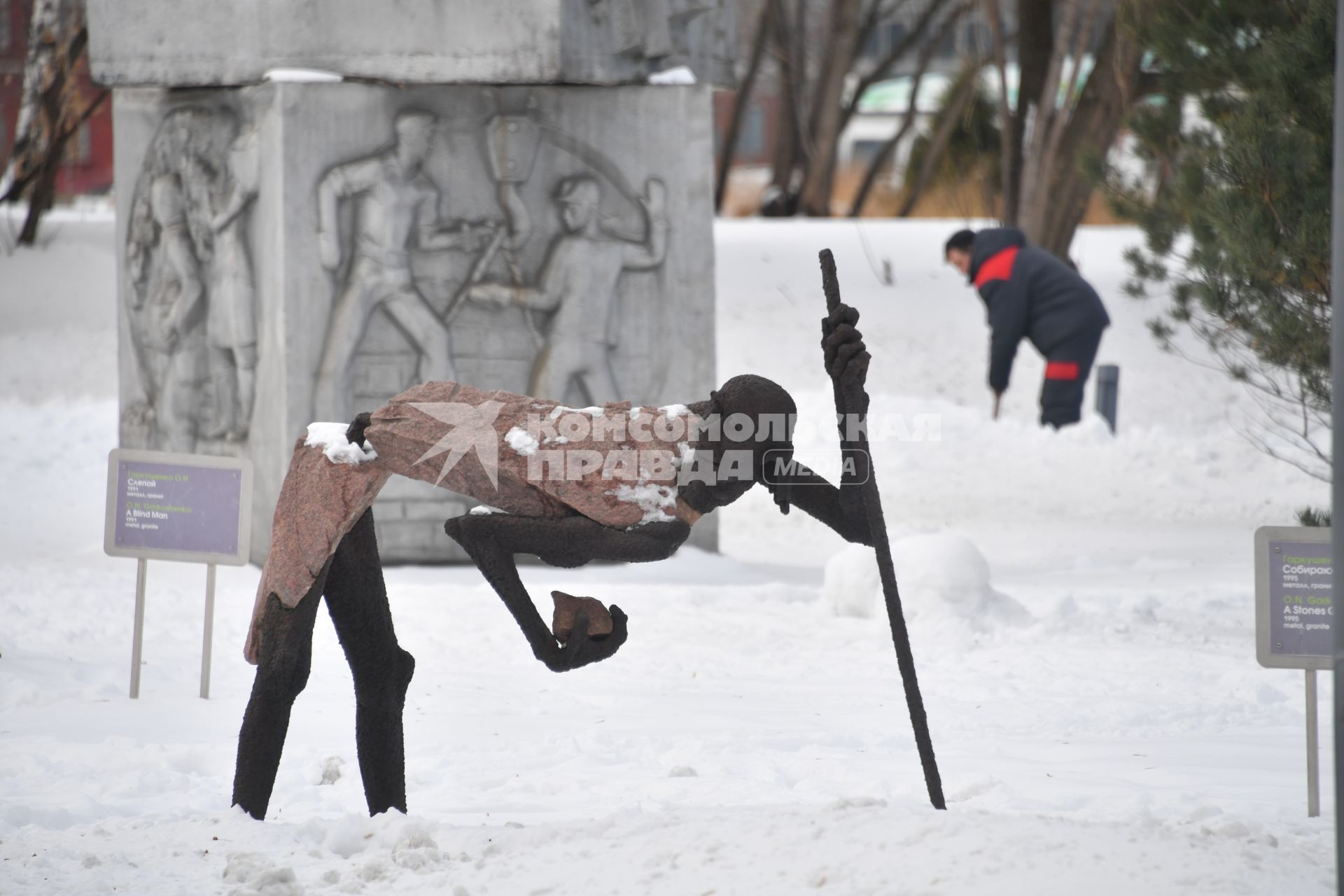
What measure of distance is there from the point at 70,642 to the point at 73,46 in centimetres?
1040

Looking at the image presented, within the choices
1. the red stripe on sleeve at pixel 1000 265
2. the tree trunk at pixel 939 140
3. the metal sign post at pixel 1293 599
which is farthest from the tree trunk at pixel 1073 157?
the metal sign post at pixel 1293 599

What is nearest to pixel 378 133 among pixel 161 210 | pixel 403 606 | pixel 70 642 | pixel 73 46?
pixel 161 210

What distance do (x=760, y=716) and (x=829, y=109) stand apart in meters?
14.8

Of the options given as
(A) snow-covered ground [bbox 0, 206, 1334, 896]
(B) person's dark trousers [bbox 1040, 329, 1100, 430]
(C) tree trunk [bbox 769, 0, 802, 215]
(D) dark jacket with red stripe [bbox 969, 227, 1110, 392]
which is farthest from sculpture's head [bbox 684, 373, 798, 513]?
(C) tree trunk [bbox 769, 0, 802, 215]

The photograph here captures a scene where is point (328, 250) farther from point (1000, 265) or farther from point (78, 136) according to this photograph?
point (78, 136)

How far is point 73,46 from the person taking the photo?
14.8 meters

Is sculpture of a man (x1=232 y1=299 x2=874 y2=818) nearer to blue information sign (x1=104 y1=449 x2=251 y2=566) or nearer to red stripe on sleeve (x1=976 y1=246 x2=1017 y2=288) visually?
blue information sign (x1=104 y1=449 x2=251 y2=566)

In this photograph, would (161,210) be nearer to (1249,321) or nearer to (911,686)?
(1249,321)

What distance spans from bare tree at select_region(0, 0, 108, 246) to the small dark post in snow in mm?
9395

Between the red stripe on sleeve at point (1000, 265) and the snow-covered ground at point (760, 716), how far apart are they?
3.95 feet

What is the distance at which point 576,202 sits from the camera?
7.82 m

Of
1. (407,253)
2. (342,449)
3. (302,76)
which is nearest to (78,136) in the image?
(302,76)

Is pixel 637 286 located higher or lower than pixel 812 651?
higher

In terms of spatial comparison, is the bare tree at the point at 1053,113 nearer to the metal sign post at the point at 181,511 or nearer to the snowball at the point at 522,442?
the metal sign post at the point at 181,511
